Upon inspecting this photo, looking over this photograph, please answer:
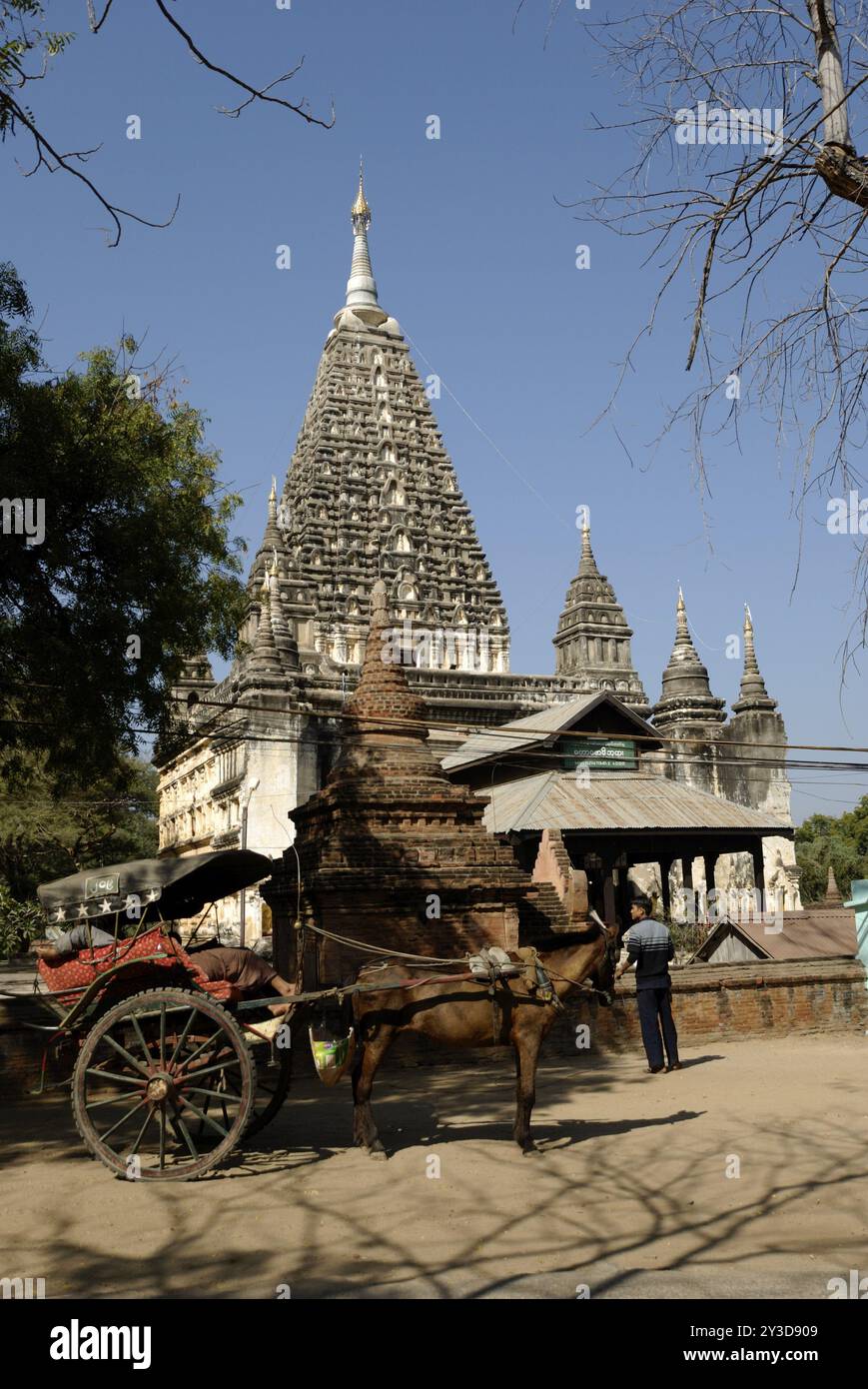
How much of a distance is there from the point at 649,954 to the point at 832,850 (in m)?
46.8

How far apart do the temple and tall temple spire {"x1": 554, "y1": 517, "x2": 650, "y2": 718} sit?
7 cm

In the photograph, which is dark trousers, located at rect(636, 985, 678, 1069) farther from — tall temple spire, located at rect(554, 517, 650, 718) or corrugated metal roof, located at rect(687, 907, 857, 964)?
tall temple spire, located at rect(554, 517, 650, 718)

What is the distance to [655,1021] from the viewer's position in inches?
458

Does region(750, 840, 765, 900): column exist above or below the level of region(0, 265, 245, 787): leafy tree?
below

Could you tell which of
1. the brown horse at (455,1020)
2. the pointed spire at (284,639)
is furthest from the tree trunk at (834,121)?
the pointed spire at (284,639)

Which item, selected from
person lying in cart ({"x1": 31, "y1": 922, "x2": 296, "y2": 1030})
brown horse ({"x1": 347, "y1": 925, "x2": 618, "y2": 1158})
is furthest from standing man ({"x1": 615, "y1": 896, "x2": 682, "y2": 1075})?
person lying in cart ({"x1": 31, "y1": 922, "x2": 296, "y2": 1030})

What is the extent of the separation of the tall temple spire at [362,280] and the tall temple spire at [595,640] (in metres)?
17.0

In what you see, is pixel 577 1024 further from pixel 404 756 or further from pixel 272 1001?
pixel 272 1001

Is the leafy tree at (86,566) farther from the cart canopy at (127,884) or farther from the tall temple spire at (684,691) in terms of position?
the tall temple spire at (684,691)

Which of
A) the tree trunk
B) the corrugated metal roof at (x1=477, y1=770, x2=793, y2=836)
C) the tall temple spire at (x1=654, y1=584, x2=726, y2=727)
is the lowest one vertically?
the corrugated metal roof at (x1=477, y1=770, x2=793, y2=836)

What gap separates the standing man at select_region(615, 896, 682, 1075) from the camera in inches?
452

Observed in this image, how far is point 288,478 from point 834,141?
45.4 m

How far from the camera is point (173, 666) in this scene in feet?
43.1

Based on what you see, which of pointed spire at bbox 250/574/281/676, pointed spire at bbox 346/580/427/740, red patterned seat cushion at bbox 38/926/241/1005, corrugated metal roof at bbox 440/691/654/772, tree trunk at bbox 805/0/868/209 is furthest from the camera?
pointed spire at bbox 250/574/281/676
